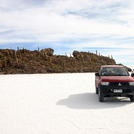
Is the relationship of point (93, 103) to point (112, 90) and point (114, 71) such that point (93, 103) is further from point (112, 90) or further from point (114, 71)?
point (114, 71)

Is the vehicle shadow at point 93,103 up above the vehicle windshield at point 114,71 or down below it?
below

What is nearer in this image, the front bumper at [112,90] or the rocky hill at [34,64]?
the front bumper at [112,90]

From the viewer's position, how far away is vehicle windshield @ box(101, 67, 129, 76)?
9.78m

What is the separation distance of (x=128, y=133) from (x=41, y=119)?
2.72 m

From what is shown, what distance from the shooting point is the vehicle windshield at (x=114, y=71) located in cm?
978

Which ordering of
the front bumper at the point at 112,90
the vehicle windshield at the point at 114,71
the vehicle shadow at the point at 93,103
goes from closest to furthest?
the vehicle shadow at the point at 93,103 → the front bumper at the point at 112,90 → the vehicle windshield at the point at 114,71

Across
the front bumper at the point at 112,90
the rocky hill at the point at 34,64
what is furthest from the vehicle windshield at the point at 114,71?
the rocky hill at the point at 34,64

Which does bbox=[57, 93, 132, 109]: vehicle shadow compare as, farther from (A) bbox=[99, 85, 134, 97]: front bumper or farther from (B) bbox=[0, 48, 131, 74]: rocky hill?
(B) bbox=[0, 48, 131, 74]: rocky hill

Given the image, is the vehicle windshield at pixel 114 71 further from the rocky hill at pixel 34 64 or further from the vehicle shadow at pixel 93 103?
the rocky hill at pixel 34 64

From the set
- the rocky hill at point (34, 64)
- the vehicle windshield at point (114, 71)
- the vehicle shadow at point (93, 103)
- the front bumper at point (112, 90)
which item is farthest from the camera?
the rocky hill at point (34, 64)

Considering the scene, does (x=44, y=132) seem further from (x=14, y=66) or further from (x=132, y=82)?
(x=14, y=66)

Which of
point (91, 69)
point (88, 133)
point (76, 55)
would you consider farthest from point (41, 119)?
point (76, 55)

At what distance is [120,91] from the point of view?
8.57 m

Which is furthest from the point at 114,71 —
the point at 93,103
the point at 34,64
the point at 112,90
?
the point at 34,64
